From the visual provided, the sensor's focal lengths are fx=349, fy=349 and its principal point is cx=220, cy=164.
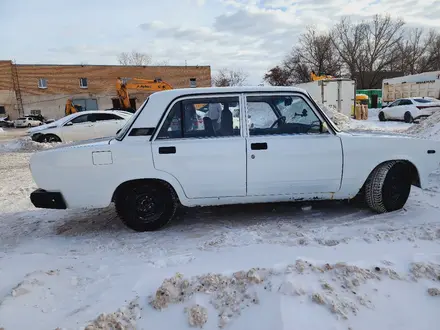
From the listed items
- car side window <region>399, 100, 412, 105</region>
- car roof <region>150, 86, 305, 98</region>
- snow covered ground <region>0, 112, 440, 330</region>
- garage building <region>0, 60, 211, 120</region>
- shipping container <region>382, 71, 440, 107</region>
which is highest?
garage building <region>0, 60, 211, 120</region>

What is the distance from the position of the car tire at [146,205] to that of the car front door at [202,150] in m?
0.27

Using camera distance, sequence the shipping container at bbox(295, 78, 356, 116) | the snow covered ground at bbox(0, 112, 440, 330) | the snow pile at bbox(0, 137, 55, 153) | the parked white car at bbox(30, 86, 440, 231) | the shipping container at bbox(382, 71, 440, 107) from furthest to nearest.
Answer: the shipping container at bbox(382, 71, 440, 107), the shipping container at bbox(295, 78, 356, 116), the snow pile at bbox(0, 137, 55, 153), the parked white car at bbox(30, 86, 440, 231), the snow covered ground at bbox(0, 112, 440, 330)

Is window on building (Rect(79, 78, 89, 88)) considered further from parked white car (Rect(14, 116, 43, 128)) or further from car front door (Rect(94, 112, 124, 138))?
car front door (Rect(94, 112, 124, 138))

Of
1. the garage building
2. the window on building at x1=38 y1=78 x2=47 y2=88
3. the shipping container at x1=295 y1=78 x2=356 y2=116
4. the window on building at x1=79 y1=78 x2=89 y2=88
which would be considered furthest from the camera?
the window on building at x1=79 y1=78 x2=89 y2=88

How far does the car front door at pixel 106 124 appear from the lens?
13.7 meters

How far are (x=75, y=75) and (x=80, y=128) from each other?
37.7 metres

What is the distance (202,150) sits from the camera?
4.17m

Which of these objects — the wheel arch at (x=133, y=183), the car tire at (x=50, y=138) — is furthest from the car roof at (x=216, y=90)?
the car tire at (x=50, y=138)

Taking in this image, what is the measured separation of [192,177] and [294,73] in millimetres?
62316

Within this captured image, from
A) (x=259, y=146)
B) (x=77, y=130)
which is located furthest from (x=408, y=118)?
(x=259, y=146)

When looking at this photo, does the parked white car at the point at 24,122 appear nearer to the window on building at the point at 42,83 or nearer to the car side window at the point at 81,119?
the window on building at the point at 42,83

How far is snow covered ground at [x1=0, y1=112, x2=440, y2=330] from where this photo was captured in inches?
99.2

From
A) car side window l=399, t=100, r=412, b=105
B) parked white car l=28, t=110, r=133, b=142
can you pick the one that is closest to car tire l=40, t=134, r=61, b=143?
parked white car l=28, t=110, r=133, b=142

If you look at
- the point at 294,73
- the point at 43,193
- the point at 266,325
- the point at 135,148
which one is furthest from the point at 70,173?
the point at 294,73
